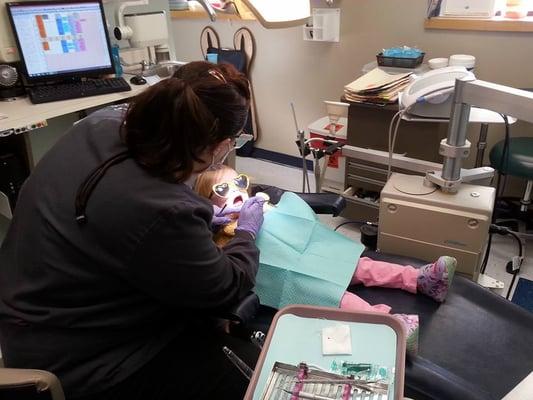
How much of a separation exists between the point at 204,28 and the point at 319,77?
3.53 feet

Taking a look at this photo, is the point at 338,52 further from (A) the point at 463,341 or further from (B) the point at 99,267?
(B) the point at 99,267

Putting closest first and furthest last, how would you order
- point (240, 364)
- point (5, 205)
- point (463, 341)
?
point (240, 364) < point (463, 341) < point (5, 205)

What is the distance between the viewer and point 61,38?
2348 mm

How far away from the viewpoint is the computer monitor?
2244 millimetres

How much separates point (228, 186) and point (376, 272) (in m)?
0.59

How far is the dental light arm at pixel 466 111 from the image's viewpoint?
110cm

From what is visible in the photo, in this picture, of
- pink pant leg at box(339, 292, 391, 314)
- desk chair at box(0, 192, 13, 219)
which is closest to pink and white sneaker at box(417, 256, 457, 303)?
pink pant leg at box(339, 292, 391, 314)

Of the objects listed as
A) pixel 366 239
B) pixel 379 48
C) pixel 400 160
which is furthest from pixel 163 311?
pixel 379 48

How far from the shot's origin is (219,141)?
108 centimetres

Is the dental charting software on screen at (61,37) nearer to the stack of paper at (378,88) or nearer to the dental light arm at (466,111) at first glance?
the stack of paper at (378,88)

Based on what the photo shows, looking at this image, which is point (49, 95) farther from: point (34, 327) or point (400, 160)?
point (400, 160)

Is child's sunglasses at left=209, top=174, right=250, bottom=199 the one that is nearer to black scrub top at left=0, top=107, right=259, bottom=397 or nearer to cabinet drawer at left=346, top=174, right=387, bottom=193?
black scrub top at left=0, top=107, right=259, bottom=397

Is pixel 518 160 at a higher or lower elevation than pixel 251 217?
lower

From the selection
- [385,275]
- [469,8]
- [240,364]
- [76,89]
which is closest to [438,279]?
[385,275]
